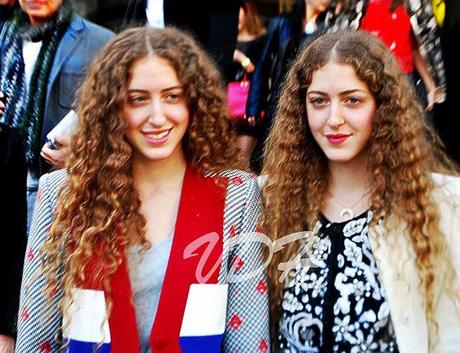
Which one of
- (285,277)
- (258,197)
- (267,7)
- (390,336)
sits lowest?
(390,336)

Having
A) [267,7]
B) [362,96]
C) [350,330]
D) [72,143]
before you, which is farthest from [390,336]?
[267,7]

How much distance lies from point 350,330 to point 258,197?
0.54 metres

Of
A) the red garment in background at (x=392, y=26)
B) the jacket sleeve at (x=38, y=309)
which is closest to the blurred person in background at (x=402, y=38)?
the red garment in background at (x=392, y=26)

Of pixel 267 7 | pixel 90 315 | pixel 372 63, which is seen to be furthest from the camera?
pixel 267 7

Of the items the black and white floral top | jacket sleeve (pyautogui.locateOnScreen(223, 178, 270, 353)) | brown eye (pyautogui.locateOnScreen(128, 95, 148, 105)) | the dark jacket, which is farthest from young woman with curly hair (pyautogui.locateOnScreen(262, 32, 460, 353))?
the dark jacket

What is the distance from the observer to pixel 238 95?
5039 mm

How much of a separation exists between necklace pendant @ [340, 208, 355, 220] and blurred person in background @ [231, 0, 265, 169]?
1576 mm

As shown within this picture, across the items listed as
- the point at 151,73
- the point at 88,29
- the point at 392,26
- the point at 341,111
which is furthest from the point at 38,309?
the point at 392,26

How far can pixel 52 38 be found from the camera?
14.8 ft

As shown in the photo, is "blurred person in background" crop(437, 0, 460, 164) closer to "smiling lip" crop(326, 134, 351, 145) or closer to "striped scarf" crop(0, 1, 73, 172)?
"smiling lip" crop(326, 134, 351, 145)

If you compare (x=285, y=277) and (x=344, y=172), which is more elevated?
(x=344, y=172)

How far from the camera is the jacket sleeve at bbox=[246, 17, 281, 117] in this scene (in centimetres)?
485

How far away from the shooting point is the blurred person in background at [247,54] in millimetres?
4809

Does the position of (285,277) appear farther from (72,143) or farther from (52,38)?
(52,38)
